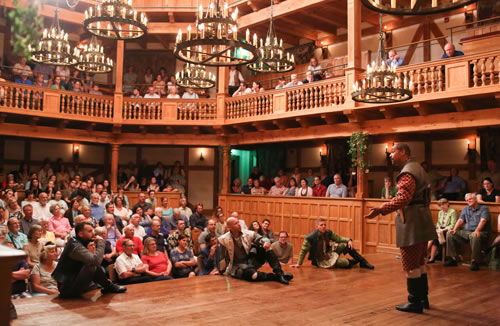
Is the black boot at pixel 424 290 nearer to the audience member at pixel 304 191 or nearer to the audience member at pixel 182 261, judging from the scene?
the audience member at pixel 182 261

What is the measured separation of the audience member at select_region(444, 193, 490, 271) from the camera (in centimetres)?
758

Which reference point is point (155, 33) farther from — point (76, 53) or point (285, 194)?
point (285, 194)

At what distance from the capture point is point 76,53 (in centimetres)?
895

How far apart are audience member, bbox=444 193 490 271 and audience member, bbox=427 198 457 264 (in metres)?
0.14

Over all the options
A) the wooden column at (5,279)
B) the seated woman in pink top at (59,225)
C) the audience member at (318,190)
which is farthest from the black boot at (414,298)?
the audience member at (318,190)

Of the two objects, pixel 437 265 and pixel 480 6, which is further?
pixel 480 6

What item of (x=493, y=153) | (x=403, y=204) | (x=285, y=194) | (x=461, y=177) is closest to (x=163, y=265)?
(x=403, y=204)

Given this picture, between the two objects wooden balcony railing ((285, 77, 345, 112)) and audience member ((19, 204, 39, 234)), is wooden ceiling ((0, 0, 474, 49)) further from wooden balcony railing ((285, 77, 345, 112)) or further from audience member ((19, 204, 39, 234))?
audience member ((19, 204, 39, 234))

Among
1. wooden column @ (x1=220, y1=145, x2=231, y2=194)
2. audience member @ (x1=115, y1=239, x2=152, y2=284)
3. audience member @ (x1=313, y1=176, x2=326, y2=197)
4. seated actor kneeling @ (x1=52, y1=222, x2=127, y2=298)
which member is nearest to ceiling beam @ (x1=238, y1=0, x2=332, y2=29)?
wooden column @ (x1=220, y1=145, x2=231, y2=194)

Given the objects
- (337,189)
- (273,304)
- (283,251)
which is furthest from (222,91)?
(273,304)

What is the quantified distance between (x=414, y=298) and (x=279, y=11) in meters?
8.93

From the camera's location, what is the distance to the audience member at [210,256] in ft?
20.3

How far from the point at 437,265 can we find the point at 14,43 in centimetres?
750

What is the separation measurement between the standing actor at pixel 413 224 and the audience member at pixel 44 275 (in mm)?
3474
